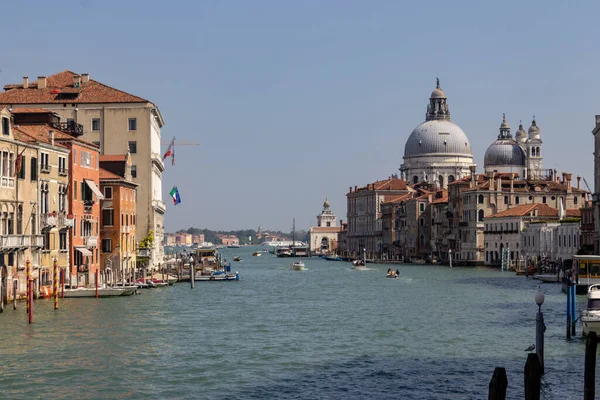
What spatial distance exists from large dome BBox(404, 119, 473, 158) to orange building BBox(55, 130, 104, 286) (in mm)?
103399

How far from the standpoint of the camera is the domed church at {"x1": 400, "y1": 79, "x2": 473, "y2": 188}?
146375 mm

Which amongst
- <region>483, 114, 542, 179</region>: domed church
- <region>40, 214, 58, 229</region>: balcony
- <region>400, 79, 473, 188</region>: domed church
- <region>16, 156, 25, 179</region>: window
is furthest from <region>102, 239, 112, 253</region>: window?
<region>400, 79, 473, 188</region>: domed church

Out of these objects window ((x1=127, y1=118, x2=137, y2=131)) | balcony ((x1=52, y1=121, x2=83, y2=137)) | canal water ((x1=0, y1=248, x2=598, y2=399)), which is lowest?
canal water ((x1=0, y1=248, x2=598, y2=399))

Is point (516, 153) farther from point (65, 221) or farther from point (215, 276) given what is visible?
point (65, 221)

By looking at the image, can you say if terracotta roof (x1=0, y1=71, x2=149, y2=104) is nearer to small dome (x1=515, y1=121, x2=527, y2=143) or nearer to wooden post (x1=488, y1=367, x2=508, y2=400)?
wooden post (x1=488, y1=367, x2=508, y2=400)

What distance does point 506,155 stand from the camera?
130 metres

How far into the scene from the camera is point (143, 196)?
62.8 meters

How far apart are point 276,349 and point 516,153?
108 metres

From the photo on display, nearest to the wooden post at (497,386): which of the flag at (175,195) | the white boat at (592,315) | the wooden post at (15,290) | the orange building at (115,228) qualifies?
the white boat at (592,315)

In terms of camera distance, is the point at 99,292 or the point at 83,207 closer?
the point at 99,292

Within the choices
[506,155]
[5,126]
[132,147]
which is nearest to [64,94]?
[132,147]

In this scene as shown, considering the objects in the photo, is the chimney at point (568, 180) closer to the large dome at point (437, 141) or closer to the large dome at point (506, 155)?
the large dome at point (506, 155)

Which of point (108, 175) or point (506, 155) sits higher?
point (506, 155)

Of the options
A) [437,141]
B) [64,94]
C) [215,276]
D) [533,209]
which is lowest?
[215,276]
